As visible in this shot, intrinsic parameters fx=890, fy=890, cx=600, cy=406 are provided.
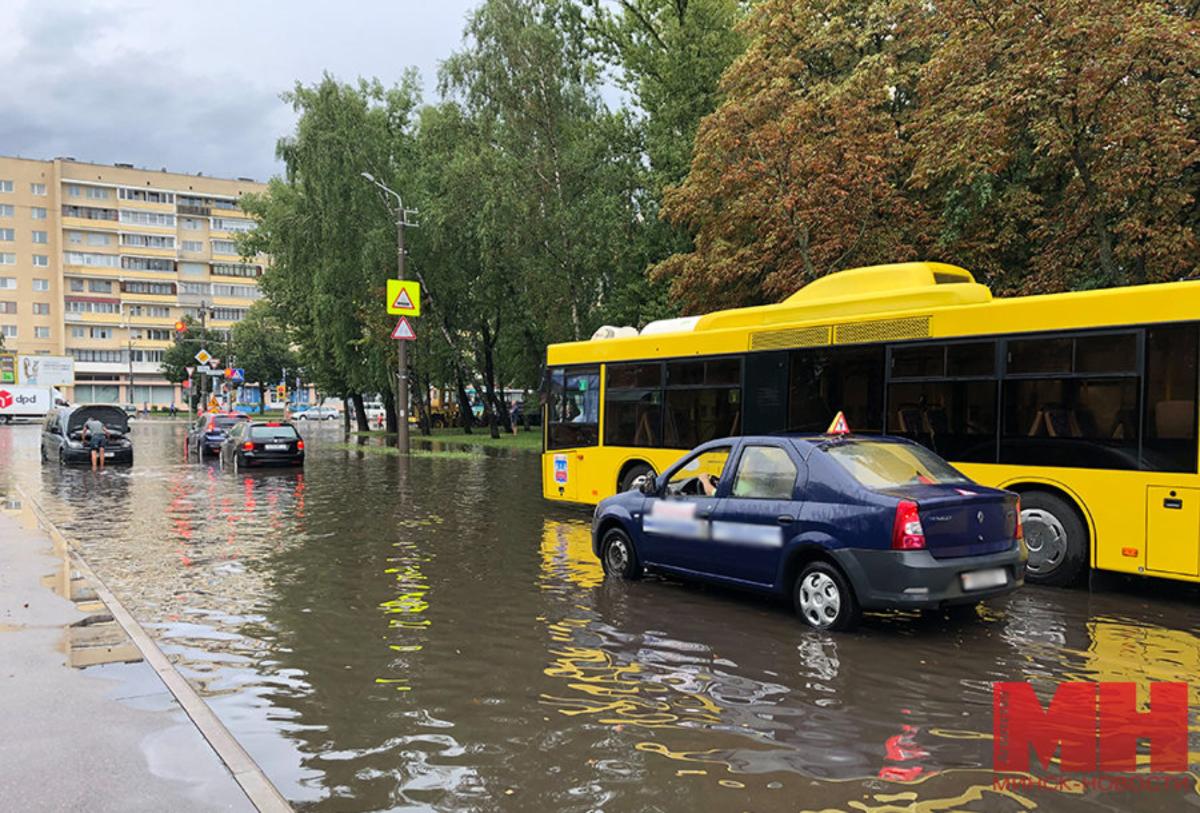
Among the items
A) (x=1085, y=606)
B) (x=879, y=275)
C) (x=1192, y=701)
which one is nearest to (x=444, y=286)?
(x=879, y=275)

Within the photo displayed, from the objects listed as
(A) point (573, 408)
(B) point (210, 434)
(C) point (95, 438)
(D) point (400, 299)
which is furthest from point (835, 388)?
(B) point (210, 434)

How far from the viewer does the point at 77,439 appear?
2602 centimetres

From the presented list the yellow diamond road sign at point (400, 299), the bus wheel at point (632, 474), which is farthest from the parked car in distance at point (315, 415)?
the bus wheel at point (632, 474)

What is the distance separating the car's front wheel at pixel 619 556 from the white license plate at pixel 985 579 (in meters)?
3.40

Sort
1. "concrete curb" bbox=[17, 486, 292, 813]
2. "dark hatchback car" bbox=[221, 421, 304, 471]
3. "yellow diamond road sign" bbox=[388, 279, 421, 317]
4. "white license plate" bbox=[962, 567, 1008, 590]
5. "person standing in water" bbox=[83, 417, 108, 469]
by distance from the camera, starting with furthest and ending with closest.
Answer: "yellow diamond road sign" bbox=[388, 279, 421, 317] < "person standing in water" bbox=[83, 417, 108, 469] < "dark hatchback car" bbox=[221, 421, 304, 471] < "white license plate" bbox=[962, 567, 1008, 590] < "concrete curb" bbox=[17, 486, 292, 813]

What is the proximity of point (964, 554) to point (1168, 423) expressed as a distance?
9.97ft

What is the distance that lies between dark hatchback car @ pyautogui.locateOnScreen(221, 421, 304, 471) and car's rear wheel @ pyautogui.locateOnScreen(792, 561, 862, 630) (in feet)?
68.3

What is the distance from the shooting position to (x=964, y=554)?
22.4 feet

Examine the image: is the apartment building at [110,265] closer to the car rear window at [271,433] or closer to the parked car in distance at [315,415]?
the parked car in distance at [315,415]

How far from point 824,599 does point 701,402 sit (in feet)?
19.5

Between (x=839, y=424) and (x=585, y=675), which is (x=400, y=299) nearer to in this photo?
(x=839, y=424)

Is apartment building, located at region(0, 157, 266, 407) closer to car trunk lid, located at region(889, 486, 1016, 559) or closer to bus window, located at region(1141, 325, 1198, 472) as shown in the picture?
bus window, located at region(1141, 325, 1198, 472)

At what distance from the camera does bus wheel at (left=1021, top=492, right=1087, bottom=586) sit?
8891 mm

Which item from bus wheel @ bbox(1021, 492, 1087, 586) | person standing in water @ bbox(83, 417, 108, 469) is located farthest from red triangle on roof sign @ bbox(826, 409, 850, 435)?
person standing in water @ bbox(83, 417, 108, 469)
